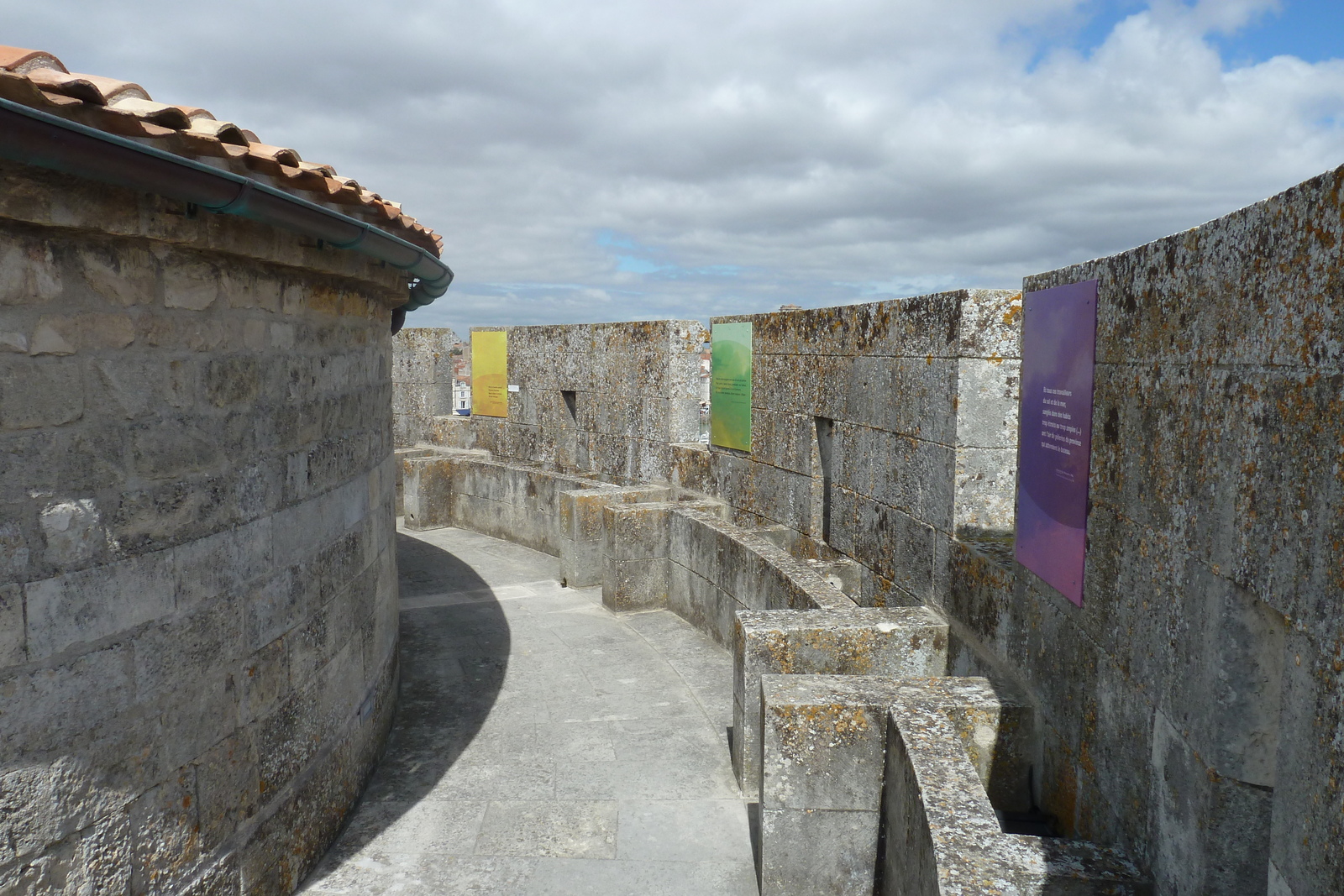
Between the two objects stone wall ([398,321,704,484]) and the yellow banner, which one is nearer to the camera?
stone wall ([398,321,704,484])

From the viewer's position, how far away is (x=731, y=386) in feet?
27.6

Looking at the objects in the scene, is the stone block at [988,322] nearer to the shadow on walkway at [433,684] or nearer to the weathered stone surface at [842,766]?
the weathered stone surface at [842,766]

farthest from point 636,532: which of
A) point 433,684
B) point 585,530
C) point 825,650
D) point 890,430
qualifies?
point 825,650

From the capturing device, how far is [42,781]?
2582 mm

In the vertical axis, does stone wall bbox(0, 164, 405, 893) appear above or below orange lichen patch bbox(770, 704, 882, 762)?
above

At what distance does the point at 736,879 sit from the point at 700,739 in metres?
1.44

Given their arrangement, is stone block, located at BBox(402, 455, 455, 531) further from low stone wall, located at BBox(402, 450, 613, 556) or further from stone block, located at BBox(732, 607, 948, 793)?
stone block, located at BBox(732, 607, 948, 793)

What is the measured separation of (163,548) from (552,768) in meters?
2.77

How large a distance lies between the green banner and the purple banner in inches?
160

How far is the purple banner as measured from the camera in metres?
3.40

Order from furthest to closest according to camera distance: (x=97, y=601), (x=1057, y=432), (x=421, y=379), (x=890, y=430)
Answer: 1. (x=421, y=379)
2. (x=890, y=430)
3. (x=1057, y=432)
4. (x=97, y=601)

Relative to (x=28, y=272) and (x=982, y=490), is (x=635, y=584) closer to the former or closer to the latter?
(x=982, y=490)

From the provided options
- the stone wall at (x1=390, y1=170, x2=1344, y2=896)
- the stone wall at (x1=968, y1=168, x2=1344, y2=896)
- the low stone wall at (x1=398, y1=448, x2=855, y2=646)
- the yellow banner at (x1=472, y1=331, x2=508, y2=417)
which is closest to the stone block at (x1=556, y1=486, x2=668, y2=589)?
the low stone wall at (x1=398, y1=448, x2=855, y2=646)

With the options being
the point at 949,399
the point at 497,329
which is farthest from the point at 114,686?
the point at 497,329
